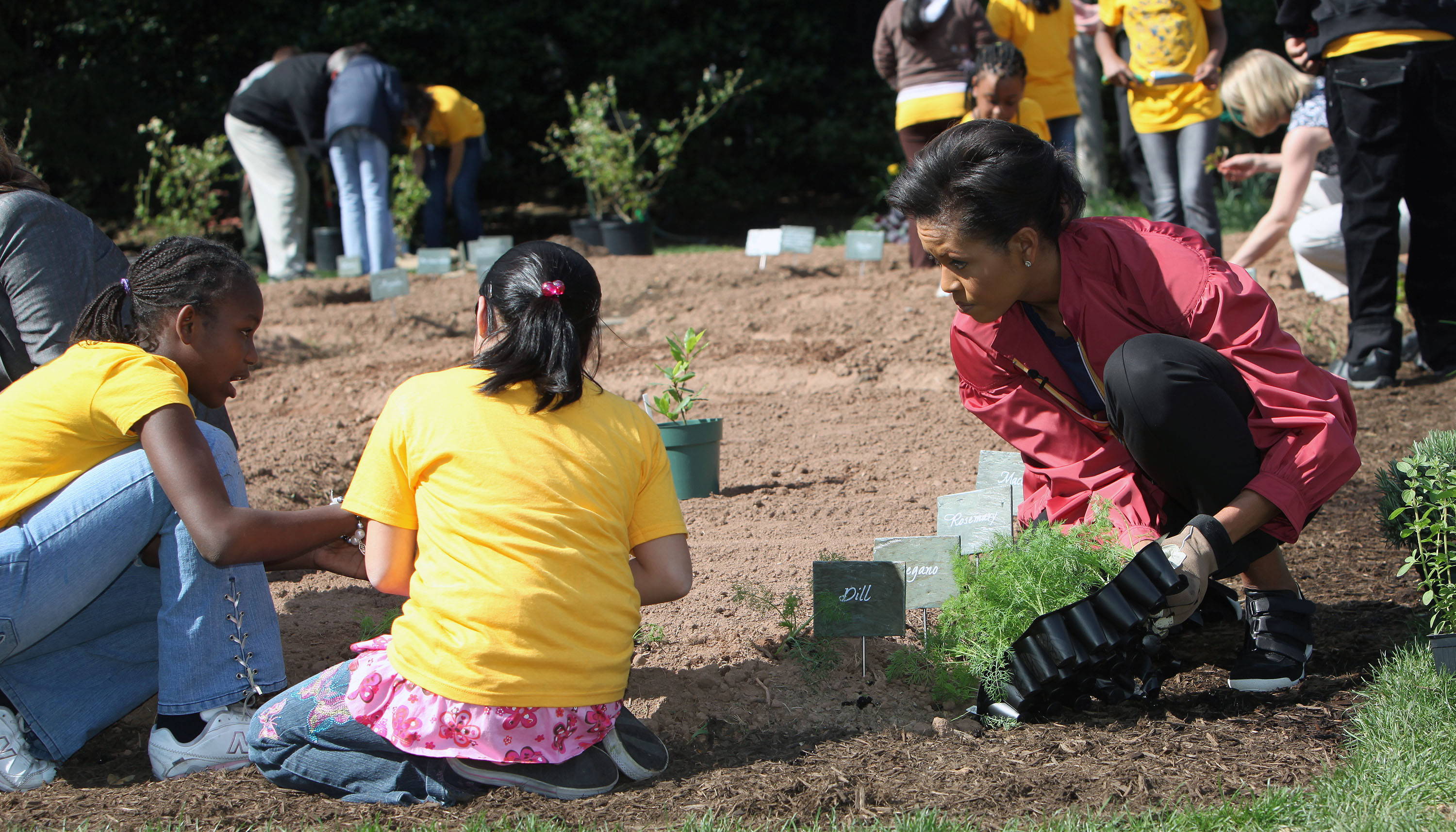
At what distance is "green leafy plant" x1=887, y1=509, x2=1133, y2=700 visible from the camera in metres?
2.18

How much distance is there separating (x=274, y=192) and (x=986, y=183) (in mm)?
7393

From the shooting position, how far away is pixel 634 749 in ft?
6.77

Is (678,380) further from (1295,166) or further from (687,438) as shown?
(1295,166)

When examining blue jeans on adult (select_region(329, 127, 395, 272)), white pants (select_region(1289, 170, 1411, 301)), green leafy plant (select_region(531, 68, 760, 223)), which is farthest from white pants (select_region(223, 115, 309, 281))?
white pants (select_region(1289, 170, 1411, 301))

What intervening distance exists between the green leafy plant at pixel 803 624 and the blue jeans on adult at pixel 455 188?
296 inches

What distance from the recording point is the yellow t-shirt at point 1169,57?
546 cm

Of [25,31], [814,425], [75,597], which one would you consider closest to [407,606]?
[75,597]

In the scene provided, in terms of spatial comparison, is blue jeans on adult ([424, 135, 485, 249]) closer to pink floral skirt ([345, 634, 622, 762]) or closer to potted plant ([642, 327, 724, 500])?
potted plant ([642, 327, 724, 500])

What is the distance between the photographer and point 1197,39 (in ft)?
18.0

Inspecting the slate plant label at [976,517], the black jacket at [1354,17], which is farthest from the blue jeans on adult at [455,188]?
the slate plant label at [976,517]

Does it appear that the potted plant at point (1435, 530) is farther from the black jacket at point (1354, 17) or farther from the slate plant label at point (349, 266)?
the slate plant label at point (349, 266)

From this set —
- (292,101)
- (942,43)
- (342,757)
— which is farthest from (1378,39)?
(292,101)

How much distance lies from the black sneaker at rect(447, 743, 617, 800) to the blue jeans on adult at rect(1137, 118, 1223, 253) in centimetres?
442

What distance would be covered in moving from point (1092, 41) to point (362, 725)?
1128cm
